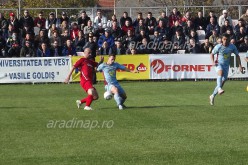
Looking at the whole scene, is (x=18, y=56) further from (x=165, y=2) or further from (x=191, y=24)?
(x=165, y=2)

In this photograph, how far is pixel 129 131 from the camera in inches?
584

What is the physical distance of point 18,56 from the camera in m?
32.0

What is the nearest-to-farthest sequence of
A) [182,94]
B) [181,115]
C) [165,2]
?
[181,115] → [182,94] → [165,2]

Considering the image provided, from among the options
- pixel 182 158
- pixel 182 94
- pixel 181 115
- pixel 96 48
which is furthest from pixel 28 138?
pixel 96 48

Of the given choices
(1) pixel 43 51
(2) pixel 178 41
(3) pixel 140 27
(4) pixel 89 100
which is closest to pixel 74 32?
(1) pixel 43 51

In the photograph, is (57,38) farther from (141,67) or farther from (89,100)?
(89,100)

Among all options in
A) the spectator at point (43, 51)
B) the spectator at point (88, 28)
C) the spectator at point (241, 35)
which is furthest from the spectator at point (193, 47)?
the spectator at point (43, 51)

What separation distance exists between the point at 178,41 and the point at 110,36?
3166 mm

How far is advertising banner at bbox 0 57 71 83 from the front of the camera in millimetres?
31266

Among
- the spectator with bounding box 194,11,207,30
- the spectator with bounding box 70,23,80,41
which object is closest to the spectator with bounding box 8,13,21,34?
the spectator with bounding box 70,23,80,41

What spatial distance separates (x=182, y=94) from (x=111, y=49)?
808cm

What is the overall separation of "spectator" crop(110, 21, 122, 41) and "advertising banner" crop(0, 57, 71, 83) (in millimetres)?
3214

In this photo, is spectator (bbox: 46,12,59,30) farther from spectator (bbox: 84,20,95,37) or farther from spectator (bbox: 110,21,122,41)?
spectator (bbox: 110,21,122,41)

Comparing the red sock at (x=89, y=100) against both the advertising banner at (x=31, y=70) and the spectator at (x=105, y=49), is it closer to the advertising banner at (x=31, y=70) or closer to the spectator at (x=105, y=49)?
the advertising banner at (x=31, y=70)
